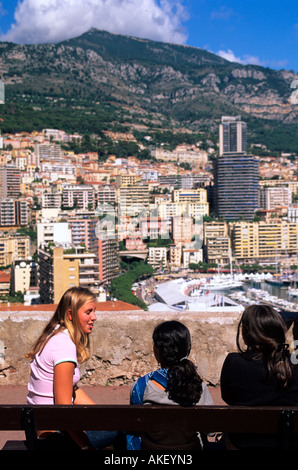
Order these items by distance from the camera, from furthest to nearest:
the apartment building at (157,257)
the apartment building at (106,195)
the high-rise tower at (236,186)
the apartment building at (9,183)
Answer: the high-rise tower at (236,186) < the apartment building at (9,183) < the apartment building at (106,195) < the apartment building at (157,257)

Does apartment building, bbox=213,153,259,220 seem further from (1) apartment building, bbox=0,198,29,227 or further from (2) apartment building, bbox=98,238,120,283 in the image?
(2) apartment building, bbox=98,238,120,283

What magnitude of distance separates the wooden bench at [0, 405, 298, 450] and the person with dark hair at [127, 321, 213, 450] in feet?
0.22

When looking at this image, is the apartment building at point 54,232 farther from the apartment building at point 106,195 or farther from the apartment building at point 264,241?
the apartment building at point 264,241

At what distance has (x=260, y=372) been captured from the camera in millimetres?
1059

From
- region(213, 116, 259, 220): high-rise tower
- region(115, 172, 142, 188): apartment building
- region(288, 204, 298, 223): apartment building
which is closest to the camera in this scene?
region(288, 204, 298, 223): apartment building

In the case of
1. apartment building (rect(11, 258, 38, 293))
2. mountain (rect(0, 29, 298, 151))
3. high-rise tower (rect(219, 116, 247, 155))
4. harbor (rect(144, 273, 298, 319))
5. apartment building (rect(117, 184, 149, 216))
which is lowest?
harbor (rect(144, 273, 298, 319))

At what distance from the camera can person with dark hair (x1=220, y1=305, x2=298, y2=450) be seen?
1.05 metres

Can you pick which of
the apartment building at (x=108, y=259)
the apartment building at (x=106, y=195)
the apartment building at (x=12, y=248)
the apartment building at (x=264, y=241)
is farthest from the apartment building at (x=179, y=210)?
the apartment building at (x=12, y=248)

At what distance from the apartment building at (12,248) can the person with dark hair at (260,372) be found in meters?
31.7

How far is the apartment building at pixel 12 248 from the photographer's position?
3208 centimetres

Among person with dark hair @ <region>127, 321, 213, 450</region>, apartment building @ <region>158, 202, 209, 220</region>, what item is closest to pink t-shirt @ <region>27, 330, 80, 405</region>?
person with dark hair @ <region>127, 321, 213, 450</region>

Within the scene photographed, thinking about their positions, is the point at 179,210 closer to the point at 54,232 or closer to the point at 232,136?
the point at 54,232

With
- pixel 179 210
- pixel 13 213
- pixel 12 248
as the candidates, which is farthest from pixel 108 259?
pixel 13 213

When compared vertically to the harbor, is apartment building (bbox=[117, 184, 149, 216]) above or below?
above
